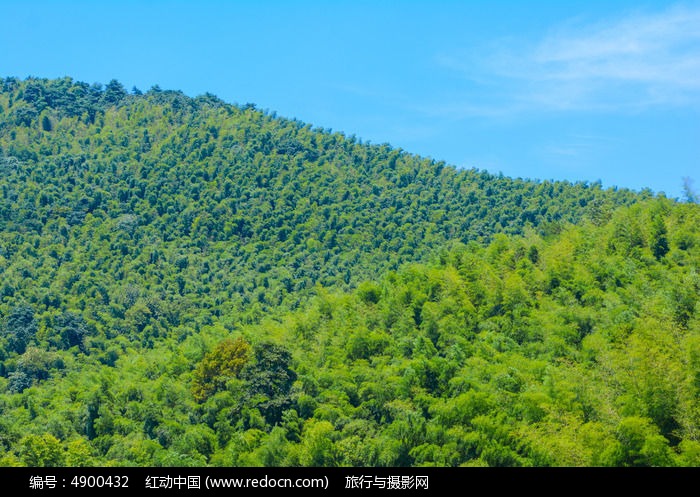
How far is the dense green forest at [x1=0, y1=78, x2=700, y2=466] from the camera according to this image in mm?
33000

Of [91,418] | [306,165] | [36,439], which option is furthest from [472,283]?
[306,165]

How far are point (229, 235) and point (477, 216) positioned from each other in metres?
21.2

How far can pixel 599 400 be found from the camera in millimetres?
31562

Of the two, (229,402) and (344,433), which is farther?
(229,402)

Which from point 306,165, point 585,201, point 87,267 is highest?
point 306,165

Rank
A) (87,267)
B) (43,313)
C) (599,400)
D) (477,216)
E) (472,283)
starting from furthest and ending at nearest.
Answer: (477,216), (87,267), (43,313), (472,283), (599,400)

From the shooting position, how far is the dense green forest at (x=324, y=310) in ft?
108

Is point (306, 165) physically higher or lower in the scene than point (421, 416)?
higher

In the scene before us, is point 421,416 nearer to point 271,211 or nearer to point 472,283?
point 472,283

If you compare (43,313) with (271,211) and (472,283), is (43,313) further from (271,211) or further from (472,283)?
(472,283)

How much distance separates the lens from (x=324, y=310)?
49531mm

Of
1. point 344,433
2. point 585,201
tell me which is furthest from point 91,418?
point 585,201

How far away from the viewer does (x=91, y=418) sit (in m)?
40.2
